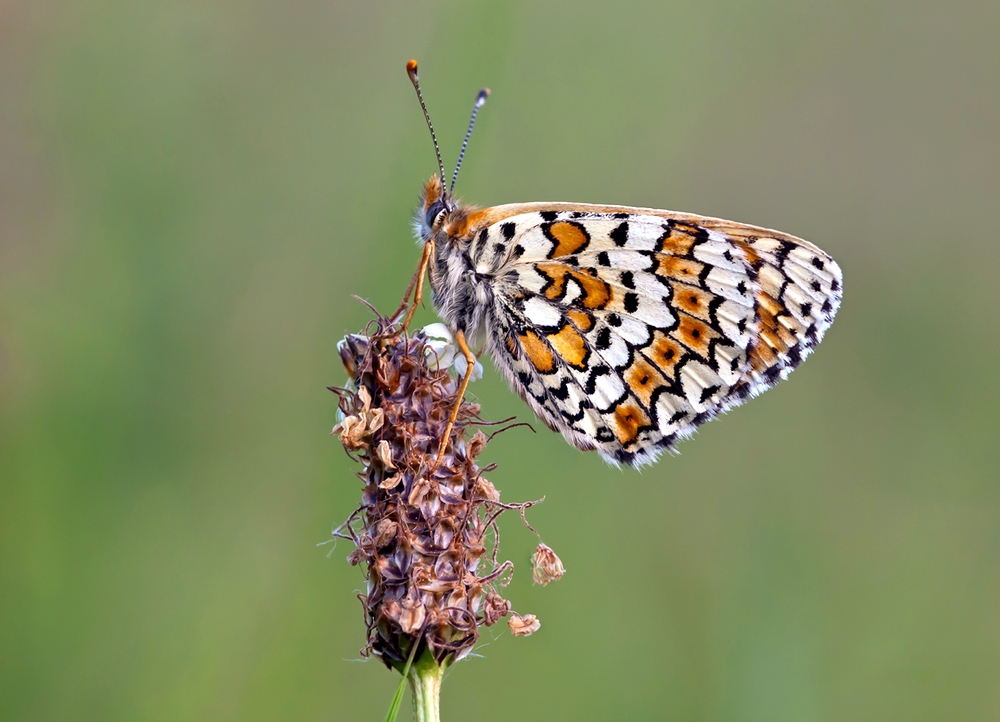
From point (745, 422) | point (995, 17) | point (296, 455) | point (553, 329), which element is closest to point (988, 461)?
point (745, 422)

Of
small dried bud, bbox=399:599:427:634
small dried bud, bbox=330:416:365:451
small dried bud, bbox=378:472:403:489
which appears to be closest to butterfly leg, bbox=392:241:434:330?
small dried bud, bbox=330:416:365:451

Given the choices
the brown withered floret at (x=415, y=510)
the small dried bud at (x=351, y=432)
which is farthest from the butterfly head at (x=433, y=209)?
the small dried bud at (x=351, y=432)

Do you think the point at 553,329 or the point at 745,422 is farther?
the point at 745,422

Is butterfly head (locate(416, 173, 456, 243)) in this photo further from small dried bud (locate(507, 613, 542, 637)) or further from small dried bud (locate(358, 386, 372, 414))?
small dried bud (locate(507, 613, 542, 637))

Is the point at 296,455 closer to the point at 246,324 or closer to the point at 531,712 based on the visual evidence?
the point at 246,324

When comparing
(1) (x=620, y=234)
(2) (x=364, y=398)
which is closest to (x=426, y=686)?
(2) (x=364, y=398)

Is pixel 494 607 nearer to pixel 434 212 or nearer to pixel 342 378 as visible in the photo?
pixel 434 212

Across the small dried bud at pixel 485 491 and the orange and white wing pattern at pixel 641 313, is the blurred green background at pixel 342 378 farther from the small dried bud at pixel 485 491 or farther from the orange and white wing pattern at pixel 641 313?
the small dried bud at pixel 485 491
